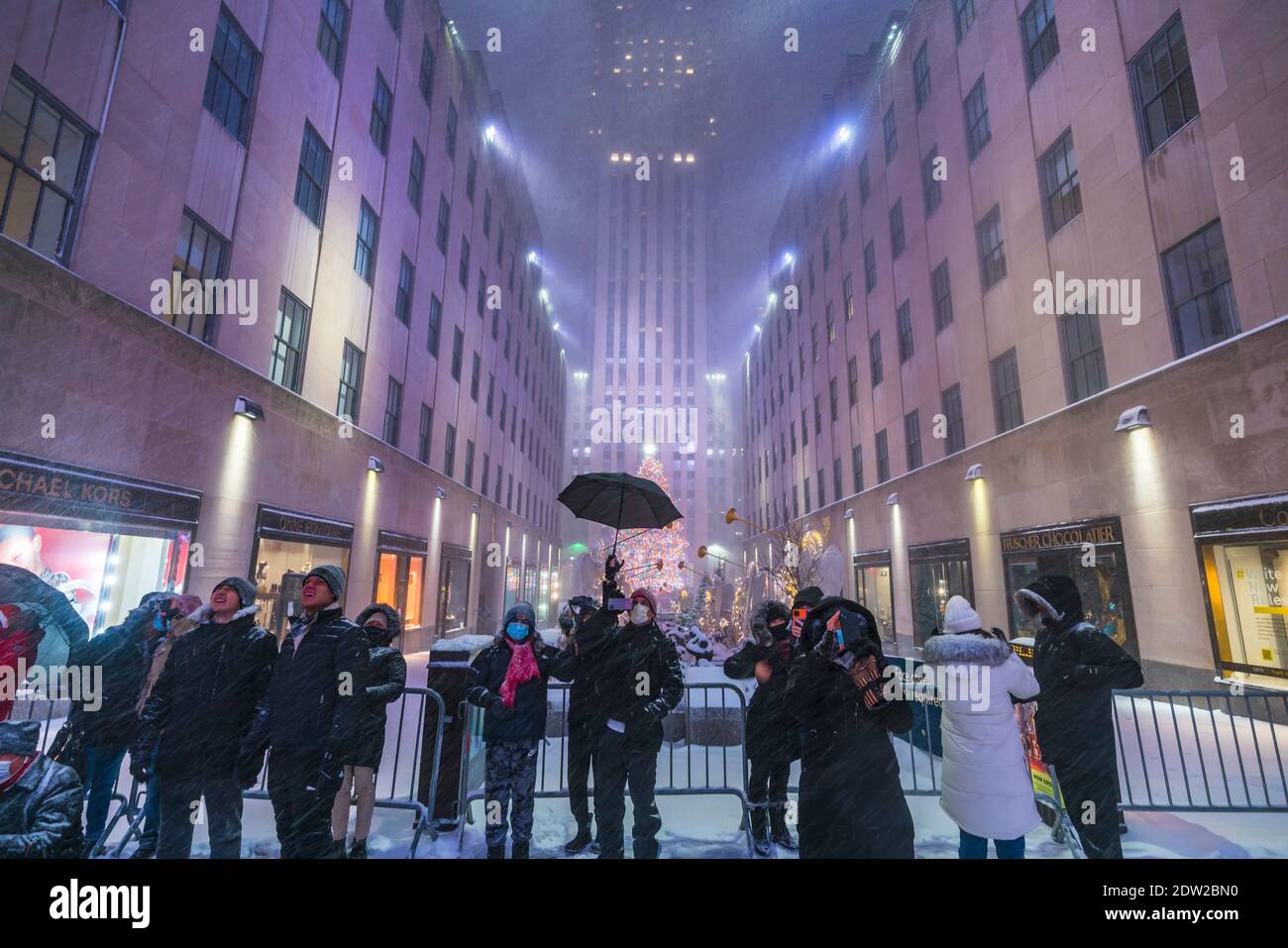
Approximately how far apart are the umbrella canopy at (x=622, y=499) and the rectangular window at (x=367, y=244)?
13.1m

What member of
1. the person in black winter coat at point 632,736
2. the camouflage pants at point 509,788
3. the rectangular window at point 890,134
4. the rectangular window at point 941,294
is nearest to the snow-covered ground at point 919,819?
the camouflage pants at point 509,788

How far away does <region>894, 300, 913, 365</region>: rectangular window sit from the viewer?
22.4 meters

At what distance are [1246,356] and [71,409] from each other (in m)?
18.4

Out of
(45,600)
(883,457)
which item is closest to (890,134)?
(883,457)

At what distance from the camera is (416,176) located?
788 inches

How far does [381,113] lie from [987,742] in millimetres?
22152

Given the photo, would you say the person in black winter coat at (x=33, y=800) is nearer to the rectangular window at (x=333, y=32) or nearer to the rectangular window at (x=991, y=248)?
the rectangular window at (x=333, y=32)

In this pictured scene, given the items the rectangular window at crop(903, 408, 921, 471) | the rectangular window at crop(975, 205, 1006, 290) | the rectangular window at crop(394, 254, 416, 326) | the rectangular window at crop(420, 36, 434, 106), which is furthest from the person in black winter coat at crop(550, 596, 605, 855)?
the rectangular window at crop(420, 36, 434, 106)

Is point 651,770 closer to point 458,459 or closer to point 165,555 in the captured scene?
point 165,555

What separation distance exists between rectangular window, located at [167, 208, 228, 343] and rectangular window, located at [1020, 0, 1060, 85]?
20672mm

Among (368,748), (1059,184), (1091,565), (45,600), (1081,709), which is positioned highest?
(1059,184)

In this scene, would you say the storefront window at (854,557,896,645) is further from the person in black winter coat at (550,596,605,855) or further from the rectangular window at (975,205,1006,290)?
the person in black winter coat at (550,596,605,855)

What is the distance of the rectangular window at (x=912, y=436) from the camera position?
21438 mm

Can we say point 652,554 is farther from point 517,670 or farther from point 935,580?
point 517,670
